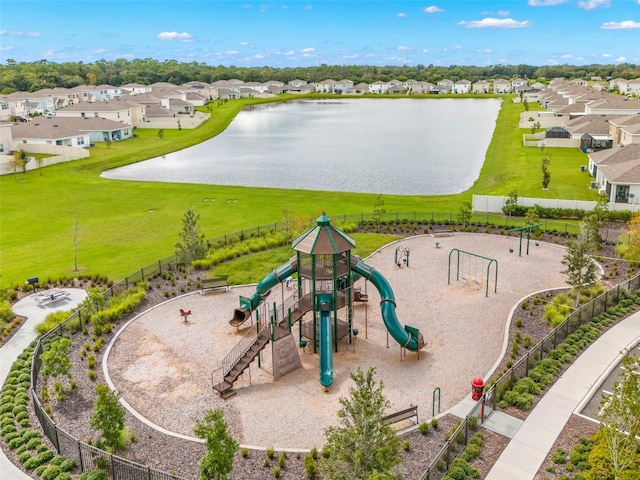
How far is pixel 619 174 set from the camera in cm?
4512

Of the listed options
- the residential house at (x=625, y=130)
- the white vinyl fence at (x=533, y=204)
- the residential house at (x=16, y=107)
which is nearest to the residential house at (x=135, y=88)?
the residential house at (x=16, y=107)

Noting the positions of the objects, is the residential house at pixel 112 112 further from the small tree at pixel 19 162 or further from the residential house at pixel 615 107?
the residential house at pixel 615 107

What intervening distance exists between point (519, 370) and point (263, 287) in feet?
37.7

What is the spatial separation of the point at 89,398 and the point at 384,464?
12.3 metres

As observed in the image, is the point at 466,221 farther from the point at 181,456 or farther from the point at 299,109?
the point at 299,109

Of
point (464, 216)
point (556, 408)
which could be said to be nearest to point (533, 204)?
point (464, 216)

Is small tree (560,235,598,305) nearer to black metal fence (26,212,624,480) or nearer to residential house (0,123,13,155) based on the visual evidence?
black metal fence (26,212,624,480)

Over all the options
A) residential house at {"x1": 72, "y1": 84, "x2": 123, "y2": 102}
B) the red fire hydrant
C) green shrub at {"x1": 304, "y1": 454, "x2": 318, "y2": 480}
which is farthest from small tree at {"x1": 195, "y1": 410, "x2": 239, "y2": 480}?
residential house at {"x1": 72, "y1": 84, "x2": 123, "y2": 102}

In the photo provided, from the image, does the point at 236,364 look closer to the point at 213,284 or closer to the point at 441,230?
the point at 213,284

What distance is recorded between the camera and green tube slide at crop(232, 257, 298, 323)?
967 inches

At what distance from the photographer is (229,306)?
28109mm

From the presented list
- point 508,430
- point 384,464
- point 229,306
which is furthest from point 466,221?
point 384,464

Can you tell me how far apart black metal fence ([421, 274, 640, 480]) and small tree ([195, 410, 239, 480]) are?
16.8 ft

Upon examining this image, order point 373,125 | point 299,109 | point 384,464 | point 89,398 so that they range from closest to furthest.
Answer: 1. point 384,464
2. point 89,398
3. point 373,125
4. point 299,109
